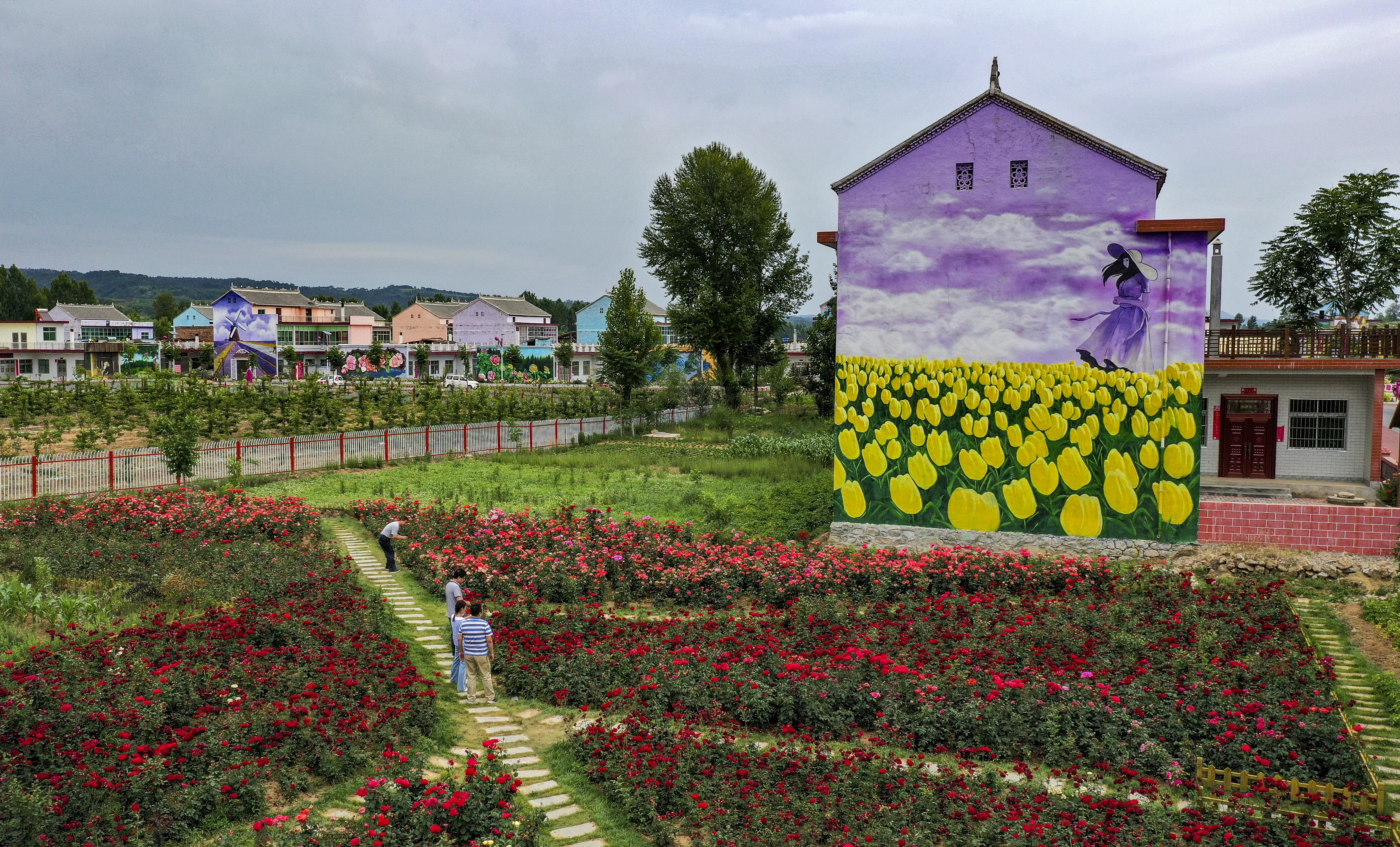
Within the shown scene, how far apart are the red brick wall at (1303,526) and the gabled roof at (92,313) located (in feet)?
358

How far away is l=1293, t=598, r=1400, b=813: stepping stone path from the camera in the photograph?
9.50 m

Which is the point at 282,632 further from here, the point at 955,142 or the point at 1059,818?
the point at 955,142

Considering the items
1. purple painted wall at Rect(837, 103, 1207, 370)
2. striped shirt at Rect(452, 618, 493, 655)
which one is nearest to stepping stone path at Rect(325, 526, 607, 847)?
striped shirt at Rect(452, 618, 493, 655)

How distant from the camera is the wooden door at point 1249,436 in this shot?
2655 centimetres

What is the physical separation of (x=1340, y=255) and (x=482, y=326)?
287 feet

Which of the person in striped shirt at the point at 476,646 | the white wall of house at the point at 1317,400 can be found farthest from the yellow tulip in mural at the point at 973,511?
the person in striped shirt at the point at 476,646

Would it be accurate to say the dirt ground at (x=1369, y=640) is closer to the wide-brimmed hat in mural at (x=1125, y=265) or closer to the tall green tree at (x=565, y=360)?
the wide-brimmed hat in mural at (x=1125, y=265)

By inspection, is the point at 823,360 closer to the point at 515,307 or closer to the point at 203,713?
the point at 203,713

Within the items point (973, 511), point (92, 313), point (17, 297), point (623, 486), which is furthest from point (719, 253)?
point (17, 297)

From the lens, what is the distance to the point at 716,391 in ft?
205

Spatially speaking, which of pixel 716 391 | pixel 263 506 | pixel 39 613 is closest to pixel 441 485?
pixel 263 506

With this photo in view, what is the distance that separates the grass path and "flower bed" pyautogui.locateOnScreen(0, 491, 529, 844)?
51 centimetres

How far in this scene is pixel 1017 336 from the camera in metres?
19.1

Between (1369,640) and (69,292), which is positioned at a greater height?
(69,292)
